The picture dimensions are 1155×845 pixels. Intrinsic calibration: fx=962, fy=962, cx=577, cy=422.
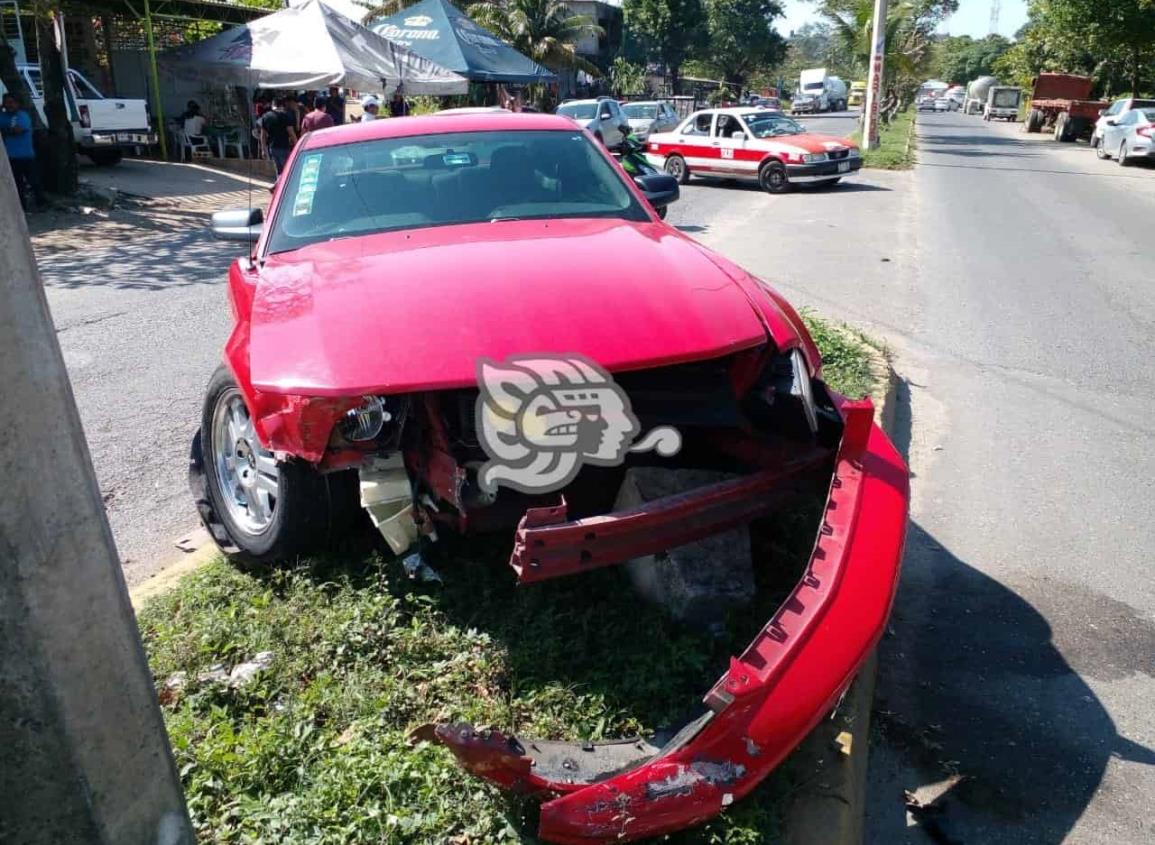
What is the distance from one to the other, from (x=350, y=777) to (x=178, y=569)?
5.88ft

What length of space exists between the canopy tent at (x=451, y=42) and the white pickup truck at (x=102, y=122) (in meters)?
5.46

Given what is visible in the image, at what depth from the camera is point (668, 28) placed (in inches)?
2359

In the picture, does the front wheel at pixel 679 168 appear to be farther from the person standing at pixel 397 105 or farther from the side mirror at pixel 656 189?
the side mirror at pixel 656 189

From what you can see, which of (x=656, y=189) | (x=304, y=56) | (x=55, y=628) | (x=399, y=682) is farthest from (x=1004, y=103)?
(x=55, y=628)

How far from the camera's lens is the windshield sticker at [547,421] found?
9.61 feet

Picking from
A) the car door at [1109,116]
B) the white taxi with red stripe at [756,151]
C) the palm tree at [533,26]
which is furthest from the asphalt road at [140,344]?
the car door at [1109,116]

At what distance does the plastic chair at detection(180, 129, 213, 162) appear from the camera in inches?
846

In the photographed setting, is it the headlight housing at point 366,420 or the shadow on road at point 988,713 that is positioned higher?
the headlight housing at point 366,420

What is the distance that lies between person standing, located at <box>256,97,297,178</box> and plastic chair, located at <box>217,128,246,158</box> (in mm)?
5889

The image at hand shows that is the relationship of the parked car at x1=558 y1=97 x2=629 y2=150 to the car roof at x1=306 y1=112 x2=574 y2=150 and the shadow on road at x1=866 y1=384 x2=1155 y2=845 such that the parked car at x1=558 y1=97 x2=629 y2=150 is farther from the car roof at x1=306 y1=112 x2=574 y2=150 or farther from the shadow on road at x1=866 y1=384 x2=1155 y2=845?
the shadow on road at x1=866 y1=384 x2=1155 y2=845

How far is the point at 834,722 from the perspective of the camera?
2904 mm

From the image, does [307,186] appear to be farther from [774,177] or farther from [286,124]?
[774,177]

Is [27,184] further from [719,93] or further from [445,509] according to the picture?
[719,93]

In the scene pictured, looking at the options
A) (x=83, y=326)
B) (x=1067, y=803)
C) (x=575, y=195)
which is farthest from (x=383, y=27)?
(x=1067, y=803)
